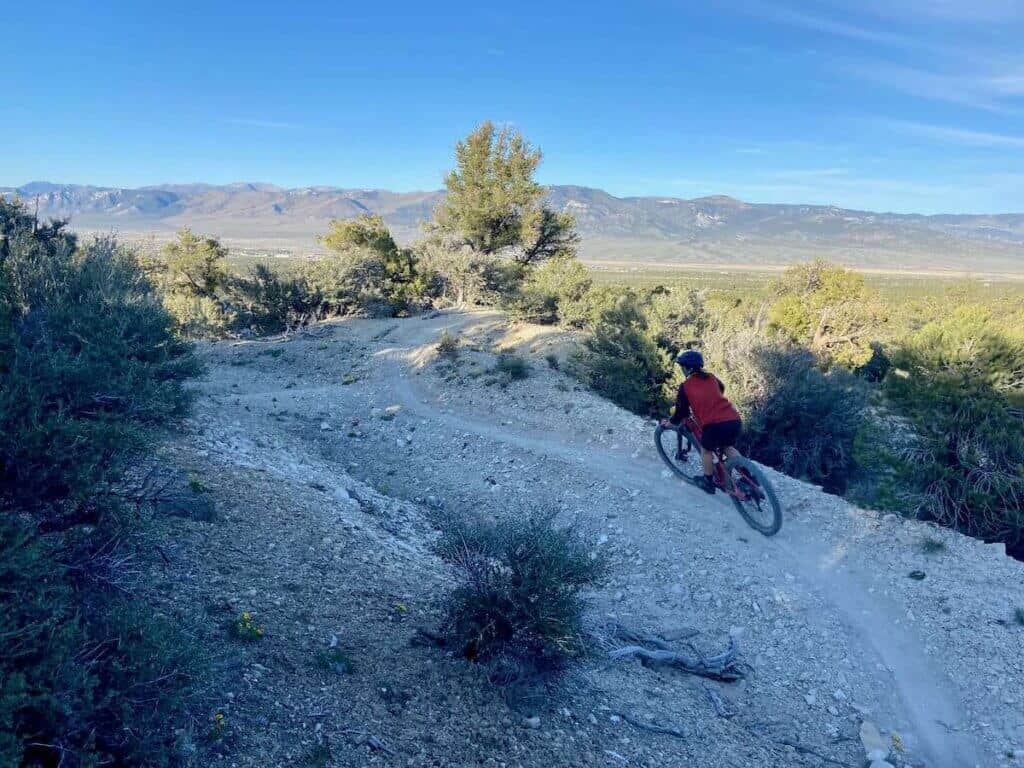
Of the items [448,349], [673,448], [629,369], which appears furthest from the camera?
[448,349]

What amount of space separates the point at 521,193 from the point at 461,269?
20.3ft

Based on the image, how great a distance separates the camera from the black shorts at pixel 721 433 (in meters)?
7.99

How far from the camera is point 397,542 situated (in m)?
7.43

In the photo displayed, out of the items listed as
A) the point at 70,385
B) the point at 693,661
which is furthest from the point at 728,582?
the point at 70,385

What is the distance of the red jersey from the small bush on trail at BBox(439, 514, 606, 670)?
378 centimetres

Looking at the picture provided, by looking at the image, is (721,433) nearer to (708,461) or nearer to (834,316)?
(708,461)

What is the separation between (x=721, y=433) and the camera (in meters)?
8.02

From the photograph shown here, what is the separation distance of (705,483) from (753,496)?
95cm

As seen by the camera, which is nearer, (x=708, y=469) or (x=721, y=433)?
(x=721, y=433)

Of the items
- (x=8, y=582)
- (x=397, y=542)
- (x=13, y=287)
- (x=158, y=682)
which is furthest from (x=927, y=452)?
(x=13, y=287)

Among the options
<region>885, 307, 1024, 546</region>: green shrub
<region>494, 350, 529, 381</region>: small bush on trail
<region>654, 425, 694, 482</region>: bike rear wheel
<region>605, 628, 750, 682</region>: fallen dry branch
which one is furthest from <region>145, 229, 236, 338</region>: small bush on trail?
<region>885, 307, 1024, 546</region>: green shrub

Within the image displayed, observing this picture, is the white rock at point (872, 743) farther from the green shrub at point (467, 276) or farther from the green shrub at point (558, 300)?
the green shrub at point (467, 276)

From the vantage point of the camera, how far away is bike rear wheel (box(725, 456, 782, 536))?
784 centimetres

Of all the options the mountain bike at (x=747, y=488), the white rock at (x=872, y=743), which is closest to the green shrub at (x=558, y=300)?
the mountain bike at (x=747, y=488)
